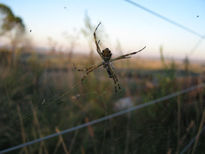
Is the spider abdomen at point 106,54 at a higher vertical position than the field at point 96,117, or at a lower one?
higher

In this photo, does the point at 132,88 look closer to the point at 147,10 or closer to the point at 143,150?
the point at 143,150

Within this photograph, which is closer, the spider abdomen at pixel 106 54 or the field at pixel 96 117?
the spider abdomen at pixel 106 54

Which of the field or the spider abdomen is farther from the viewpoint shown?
the field

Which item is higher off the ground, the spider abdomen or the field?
the spider abdomen

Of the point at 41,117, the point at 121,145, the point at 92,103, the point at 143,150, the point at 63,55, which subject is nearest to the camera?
the point at 143,150

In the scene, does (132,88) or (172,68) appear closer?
(172,68)

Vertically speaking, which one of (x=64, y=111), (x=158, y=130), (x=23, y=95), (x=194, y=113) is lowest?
(x=194, y=113)

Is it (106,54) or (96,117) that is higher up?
(106,54)

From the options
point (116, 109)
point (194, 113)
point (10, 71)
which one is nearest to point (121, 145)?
point (194, 113)

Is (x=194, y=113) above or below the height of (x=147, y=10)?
below

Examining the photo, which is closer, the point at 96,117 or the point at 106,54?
the point at 106,54

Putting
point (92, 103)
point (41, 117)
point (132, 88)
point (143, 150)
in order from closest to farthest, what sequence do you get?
point (143, 150), point (41, 117), point (92, 103), point (132, 88)
